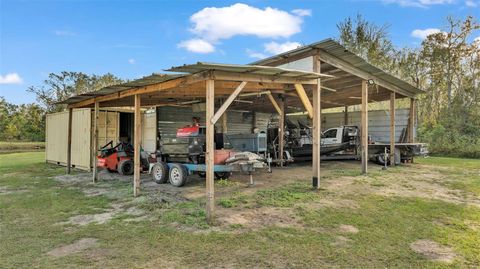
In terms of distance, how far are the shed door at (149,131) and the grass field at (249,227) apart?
5264mm

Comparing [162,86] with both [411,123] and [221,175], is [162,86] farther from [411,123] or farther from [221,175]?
[411,123]

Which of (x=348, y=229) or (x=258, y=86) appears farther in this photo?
(x=258, y=86)

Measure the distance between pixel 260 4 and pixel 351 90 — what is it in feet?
15.3

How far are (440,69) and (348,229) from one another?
20440mm

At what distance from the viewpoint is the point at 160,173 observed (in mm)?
7855

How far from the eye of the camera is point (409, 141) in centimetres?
1309

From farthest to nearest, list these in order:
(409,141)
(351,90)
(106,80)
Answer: (106,80), (409,141), (351,90)

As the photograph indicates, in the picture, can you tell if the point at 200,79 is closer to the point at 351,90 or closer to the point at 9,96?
the point at 351,90

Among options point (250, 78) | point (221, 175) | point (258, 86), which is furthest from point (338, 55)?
point (221, 175)

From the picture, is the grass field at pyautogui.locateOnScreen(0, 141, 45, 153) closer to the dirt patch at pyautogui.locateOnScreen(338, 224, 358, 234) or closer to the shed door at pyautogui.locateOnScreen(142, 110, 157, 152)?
the shed door at pyautogui.locateOnScreen(142, 110, 157, 152)

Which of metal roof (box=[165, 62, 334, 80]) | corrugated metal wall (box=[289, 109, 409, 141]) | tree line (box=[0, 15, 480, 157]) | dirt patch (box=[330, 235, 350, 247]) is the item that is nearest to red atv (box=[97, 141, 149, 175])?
metal roof (box=[165, 62, 334, 80])

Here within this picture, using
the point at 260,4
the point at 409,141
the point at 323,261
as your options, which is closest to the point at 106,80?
the point at 260,4

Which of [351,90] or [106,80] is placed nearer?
[351,90]

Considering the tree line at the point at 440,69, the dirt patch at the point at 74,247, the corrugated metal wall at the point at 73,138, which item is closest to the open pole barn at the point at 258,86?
the corrugated metal wall at the point at 73,138
